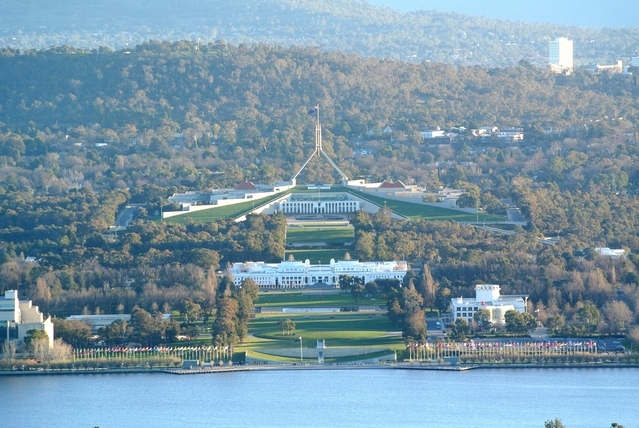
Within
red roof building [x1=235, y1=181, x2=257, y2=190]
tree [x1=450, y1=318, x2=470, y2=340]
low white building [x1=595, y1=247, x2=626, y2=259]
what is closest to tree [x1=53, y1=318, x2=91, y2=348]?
tree [x1=450, y1=318, x2=470, y2=340]

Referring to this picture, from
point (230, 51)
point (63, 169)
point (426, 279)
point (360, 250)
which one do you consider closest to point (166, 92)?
point (230, 51)

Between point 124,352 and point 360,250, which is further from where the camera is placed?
point 360,250

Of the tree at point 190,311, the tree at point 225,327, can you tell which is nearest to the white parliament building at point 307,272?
the tree at point 190,311

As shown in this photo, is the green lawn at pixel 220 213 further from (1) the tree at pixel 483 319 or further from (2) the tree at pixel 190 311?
(1) the tree at pixel 483 319

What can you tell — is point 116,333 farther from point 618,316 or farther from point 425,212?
point 425,212

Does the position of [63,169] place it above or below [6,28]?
below

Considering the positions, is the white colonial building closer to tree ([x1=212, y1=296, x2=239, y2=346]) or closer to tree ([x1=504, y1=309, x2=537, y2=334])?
tree ([x1=504, y1=309, x2=537, y2=334])

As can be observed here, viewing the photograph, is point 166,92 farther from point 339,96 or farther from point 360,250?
point 360,250
